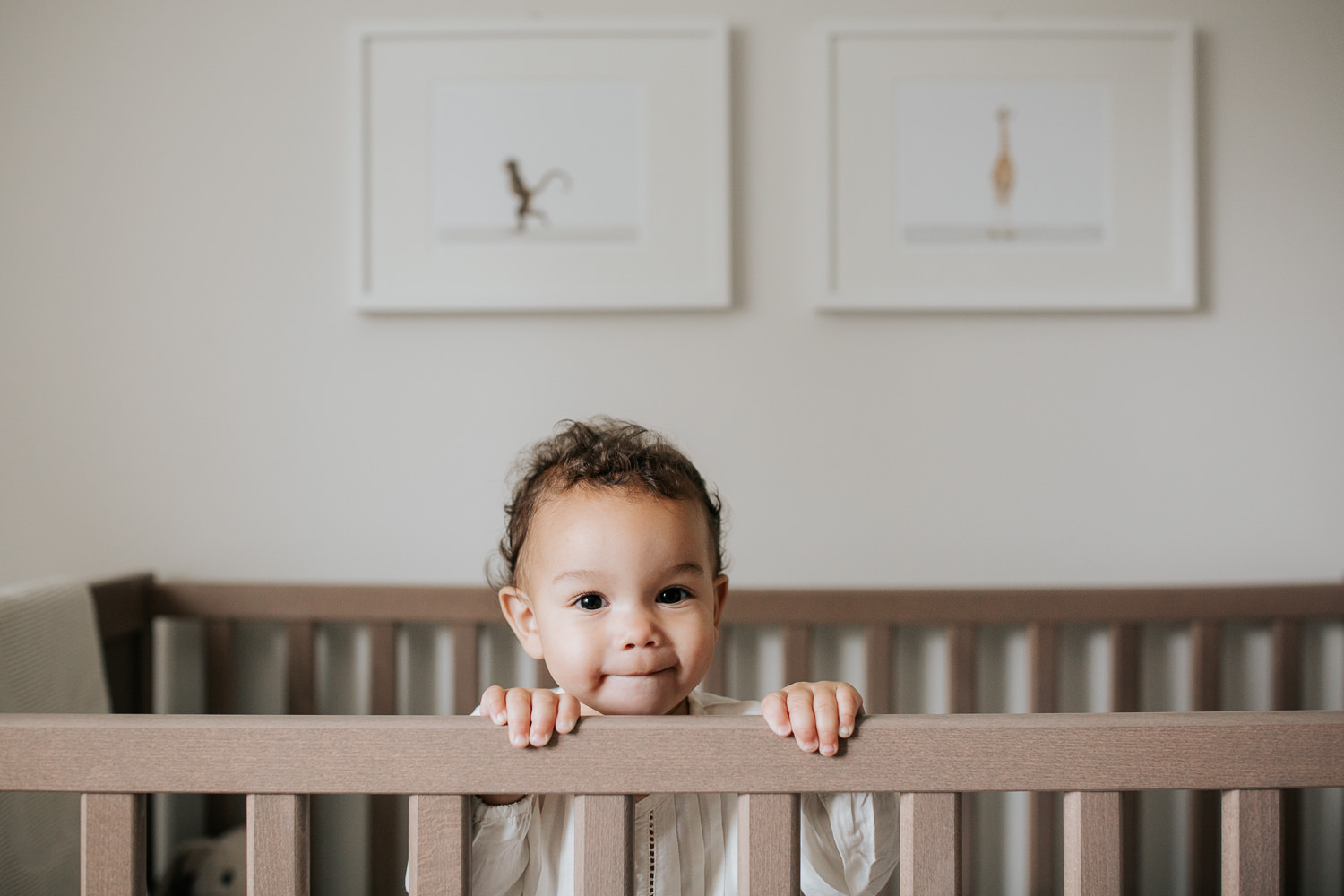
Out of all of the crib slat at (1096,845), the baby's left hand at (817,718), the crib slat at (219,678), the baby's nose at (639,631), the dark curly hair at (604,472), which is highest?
the dark curly hair at (604,472)

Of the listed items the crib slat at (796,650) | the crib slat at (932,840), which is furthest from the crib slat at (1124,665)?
the crib slat at (932,840)

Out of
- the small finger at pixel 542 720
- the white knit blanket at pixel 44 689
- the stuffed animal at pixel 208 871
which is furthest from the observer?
Answer: the stuffed animal at pixel 208 871

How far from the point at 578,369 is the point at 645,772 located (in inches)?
29.9

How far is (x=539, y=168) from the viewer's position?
1.15 m

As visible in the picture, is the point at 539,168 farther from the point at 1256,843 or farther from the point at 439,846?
the point at 1256,843

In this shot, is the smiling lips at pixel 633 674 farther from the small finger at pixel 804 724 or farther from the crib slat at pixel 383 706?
the crib slat at pixel 383 706

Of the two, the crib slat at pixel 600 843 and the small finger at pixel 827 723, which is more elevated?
the small finger at pixel 827 723

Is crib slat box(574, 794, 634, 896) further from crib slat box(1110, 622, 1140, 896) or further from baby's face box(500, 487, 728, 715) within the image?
crib slat box(1110, 622, 1140, 896)

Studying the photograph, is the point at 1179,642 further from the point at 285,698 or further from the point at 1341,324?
the point at 285,698

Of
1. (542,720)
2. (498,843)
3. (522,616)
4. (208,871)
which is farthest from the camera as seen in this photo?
(208,871)

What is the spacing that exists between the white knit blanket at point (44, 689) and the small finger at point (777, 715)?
2.63 ft

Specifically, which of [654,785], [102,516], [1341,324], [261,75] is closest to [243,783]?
[654,785]

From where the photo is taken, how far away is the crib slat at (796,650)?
1.08 metres

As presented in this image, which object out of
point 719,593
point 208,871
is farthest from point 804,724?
point 208,871
